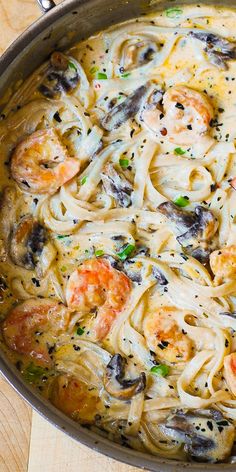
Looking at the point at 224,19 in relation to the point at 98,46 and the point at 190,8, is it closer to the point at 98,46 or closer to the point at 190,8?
the point at 190,8

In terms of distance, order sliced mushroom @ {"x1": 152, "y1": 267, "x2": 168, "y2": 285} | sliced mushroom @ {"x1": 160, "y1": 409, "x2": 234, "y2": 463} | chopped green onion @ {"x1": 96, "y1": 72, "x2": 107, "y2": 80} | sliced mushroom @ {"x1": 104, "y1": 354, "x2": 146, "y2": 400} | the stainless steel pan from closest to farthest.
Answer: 1. the stainless steel pan
2. sliced mushroom @ {"x1": 160, "y1": 409, "x2": 234, "y2": 463}
3. sliced mushroom @ {"x1": 104, "y1": 354, "x2": 146, "y2": 400}
4. sliced mushroom @ {"x1": 152, "y1": 267, "x2": 168, "y2": 285}
5. chopped green onion @ {"x1": 96, "y1": 72, "x2": 107, "y2": 80}

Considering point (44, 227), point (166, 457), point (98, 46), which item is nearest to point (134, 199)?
point (44, 227)

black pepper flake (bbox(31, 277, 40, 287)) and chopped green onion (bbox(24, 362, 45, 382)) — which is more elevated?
black pepper flake (bbox(31, 277, 40, 287))

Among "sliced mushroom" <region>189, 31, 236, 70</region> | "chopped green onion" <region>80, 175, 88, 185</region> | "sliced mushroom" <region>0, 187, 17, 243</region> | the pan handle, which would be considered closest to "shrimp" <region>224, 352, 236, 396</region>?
"chopped green onion" <region>80, 175, 88, 185</region>

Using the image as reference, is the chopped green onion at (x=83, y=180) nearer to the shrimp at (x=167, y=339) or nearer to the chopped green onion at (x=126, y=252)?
the chopped green onion at (x=126, y=252)

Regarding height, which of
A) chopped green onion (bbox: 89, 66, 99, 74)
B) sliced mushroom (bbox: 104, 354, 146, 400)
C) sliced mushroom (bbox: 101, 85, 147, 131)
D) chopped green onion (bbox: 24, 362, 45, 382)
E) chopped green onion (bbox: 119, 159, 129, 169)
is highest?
chopped green onion (bbox: 89, 66, 99, 74)

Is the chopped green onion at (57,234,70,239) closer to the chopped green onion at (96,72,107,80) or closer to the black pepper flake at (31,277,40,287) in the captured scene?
the black pepper flake at (31,277,40,287)

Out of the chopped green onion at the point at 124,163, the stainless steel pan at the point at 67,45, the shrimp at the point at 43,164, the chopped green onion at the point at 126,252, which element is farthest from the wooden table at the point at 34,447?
the chopped green onion at the point at 124,163

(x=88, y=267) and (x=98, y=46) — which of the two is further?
(x=98, y=46)
